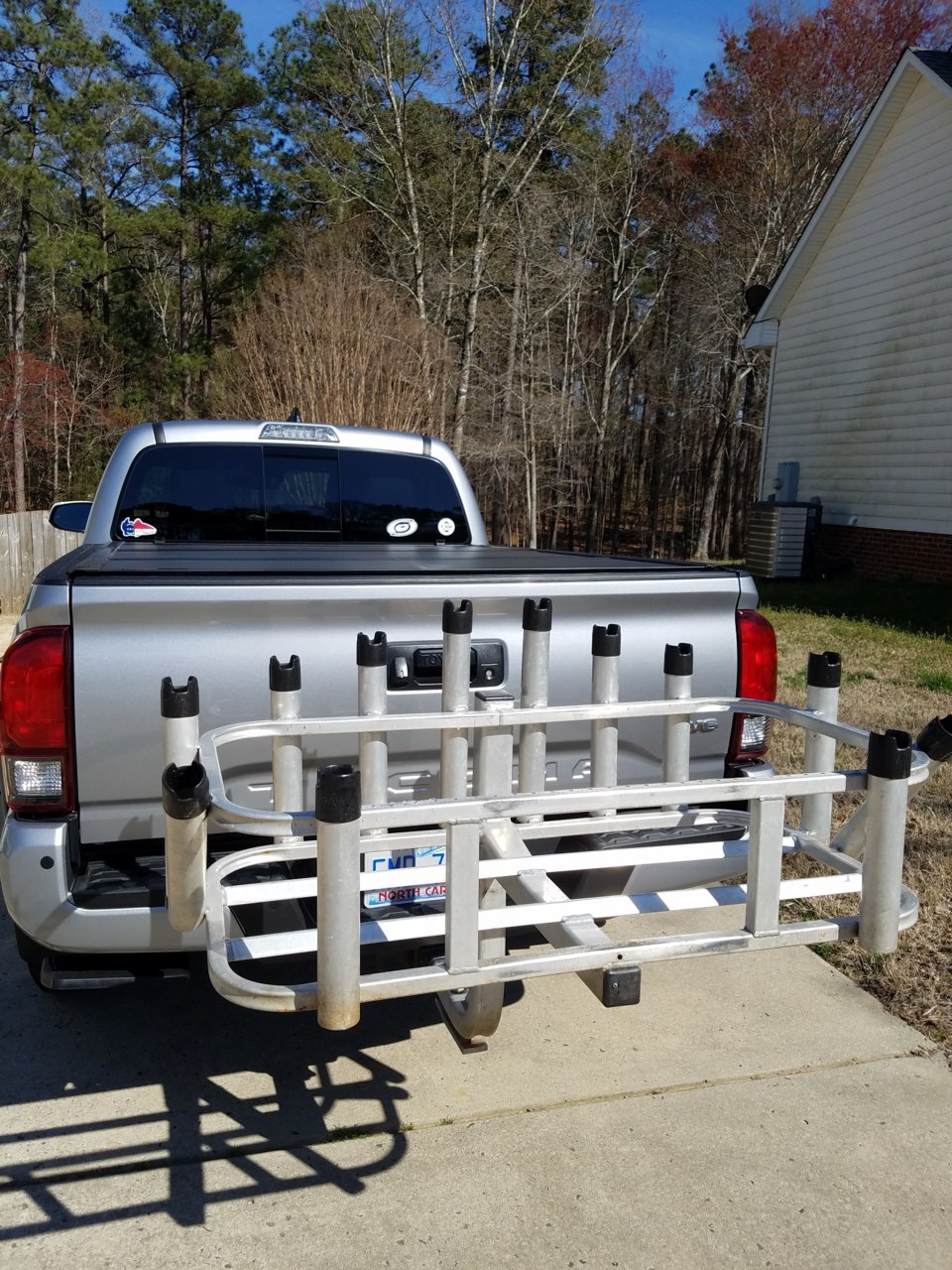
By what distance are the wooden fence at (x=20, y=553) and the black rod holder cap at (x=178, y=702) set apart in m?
15.7

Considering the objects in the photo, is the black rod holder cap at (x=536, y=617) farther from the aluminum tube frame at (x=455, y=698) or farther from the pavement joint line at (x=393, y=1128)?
the pavement joint line at (x=393, y=1128)

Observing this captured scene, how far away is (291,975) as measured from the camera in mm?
3369

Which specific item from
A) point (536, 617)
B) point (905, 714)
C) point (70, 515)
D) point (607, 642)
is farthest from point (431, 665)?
point (905, 714)

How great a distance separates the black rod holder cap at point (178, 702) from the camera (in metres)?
2.30

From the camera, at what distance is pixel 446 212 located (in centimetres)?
2903

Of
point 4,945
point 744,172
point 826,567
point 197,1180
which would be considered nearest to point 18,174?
point 744,172

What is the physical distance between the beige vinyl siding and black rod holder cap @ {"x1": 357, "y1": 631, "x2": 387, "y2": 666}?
14379 millimetres

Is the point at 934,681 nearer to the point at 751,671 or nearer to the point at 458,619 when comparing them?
the point at 751,671

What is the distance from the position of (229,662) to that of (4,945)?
2227 millimetres

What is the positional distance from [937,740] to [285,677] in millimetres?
1552

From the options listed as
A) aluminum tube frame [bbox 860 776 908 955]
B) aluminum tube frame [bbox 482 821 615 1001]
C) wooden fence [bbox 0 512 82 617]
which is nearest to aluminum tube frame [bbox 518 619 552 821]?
aluminum tube frame [bbox 482 821 615 1001]

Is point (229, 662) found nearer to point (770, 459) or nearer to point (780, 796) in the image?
point (780, 796)

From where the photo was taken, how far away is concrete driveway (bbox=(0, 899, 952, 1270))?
8.39 ft

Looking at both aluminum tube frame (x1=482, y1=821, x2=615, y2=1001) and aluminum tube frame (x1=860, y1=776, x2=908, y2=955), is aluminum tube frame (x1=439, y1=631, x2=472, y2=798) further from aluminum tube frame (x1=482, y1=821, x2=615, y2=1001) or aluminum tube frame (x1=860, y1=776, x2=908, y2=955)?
aluminum tube frame (x1=860, y1=776, x2=908, y2=955)
